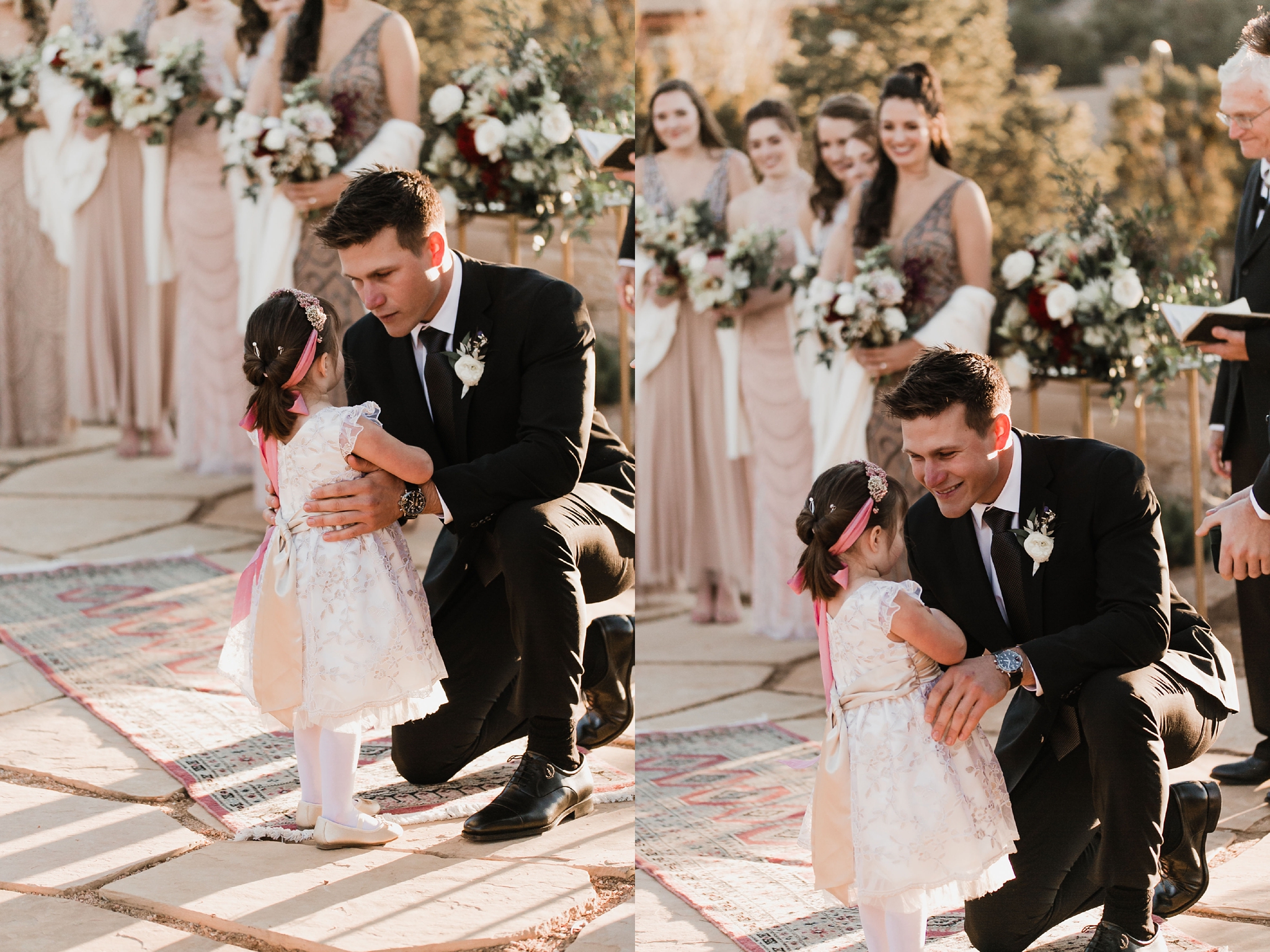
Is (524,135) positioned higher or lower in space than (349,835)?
higher

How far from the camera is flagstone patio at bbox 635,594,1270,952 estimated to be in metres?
2.74

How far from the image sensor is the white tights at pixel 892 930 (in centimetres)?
240

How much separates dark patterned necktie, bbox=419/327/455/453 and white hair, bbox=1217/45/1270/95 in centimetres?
210

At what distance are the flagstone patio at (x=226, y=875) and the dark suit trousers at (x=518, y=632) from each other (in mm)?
263

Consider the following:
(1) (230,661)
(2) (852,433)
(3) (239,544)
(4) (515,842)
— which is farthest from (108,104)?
(4) (515,842)

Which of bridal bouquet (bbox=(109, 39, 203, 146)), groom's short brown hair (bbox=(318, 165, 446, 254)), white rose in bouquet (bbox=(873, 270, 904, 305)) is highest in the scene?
bridal bouquet (bbox=(109, 39, 203, 146))

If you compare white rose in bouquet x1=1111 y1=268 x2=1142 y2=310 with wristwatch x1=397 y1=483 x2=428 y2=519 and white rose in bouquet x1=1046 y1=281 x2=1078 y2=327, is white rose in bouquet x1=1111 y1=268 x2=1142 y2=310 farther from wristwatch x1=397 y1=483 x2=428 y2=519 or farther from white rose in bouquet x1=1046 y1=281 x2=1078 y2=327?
wristwatch x1=397 y1=483 x2=428 y2=519

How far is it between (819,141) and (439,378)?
2415 millimetres

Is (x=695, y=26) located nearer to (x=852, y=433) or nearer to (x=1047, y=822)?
(x=852, y=433)

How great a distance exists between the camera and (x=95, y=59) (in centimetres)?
626

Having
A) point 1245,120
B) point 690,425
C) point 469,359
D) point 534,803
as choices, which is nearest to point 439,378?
point 469,359

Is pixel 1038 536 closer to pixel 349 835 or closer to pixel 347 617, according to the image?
pixel 347 617

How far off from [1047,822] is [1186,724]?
0.33m

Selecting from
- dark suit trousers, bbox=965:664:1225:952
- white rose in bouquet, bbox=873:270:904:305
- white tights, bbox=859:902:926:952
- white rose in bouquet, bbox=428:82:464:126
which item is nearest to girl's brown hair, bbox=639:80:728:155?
white rose in bouquet, bbox=428:82:464:126
